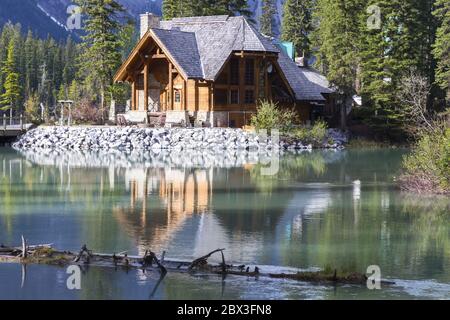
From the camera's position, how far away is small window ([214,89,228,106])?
156ft

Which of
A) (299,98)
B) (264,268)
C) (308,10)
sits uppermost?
(308,10)

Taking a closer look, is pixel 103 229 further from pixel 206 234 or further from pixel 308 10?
pixel 308 10

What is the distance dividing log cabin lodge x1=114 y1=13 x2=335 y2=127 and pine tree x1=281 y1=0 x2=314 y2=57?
13.3m

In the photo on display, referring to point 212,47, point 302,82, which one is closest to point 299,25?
point 302,82

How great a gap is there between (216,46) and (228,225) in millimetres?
31465

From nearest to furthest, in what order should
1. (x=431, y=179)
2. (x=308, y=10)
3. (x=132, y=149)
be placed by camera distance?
(x=431, y=179)
(x=132, y=149)
(x=308, y=10)

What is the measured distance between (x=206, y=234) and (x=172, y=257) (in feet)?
8.32

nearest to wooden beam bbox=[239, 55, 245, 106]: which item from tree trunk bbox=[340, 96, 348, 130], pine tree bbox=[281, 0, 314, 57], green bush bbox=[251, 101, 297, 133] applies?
green bush bbox=[251, 101, 297, 133]

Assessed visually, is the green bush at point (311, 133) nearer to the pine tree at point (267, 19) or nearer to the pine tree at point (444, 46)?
the pine tree at point (444, 46)

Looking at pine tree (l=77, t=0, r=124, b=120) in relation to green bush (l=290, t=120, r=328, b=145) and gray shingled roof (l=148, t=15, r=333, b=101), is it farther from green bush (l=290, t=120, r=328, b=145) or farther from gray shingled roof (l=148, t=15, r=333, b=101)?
green bush (l=290, t=120, r=328, b=145)

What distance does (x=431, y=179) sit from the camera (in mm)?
24250

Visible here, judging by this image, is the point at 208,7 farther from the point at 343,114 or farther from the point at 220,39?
the point at 343,114

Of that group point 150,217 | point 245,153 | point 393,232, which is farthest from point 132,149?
point 393,232

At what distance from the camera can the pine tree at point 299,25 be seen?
211ft
